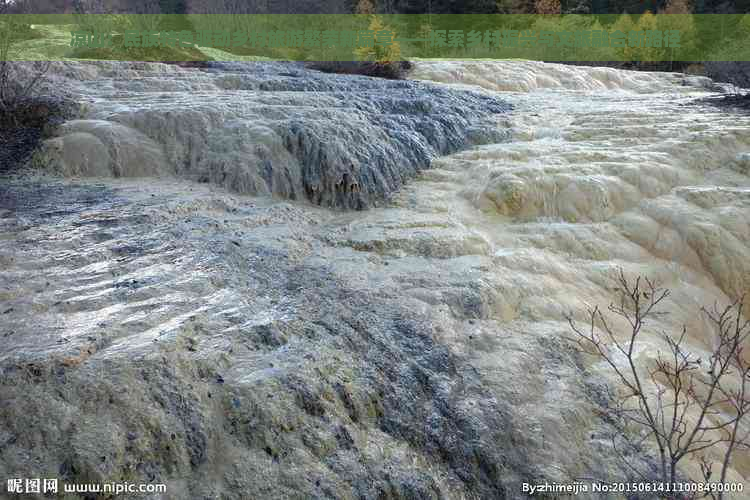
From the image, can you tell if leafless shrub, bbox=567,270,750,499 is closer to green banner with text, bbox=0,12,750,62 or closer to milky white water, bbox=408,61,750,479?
milky white water, bbox=408,61,750,479

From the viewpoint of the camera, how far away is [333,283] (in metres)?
4.18

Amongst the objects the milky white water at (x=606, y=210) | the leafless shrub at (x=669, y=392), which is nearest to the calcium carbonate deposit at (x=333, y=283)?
the milky white water at (x=606, y=210)

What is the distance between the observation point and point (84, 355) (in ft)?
9.03

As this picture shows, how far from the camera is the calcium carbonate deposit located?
2.63 m

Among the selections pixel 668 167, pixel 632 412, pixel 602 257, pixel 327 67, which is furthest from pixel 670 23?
pixel 632 412

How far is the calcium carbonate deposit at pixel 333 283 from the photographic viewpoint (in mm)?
2631

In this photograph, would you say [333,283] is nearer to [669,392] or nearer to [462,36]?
[669,392]

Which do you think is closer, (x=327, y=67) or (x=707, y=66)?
(x=327, y=67)

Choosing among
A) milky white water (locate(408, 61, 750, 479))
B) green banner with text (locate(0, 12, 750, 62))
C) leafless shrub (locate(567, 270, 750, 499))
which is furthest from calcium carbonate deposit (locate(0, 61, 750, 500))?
green banner with text (locate(0, 12, 750, 62))

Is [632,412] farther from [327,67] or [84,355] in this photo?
[327,67]

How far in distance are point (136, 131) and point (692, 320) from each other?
20.8 ft

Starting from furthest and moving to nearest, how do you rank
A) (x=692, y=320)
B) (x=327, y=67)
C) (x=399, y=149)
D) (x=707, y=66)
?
Answer: (x=707, y=66) → (x=327, y=67) → (x=399, y=149) → (x=692, y=320)

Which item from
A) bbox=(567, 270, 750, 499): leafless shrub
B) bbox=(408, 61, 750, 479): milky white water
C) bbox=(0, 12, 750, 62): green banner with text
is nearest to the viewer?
bbox=(567, 270, 750, 499): leafless shrub

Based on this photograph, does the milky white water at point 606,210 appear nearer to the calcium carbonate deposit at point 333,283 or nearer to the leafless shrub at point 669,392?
the calcium carbonate deposit at point 333,283
